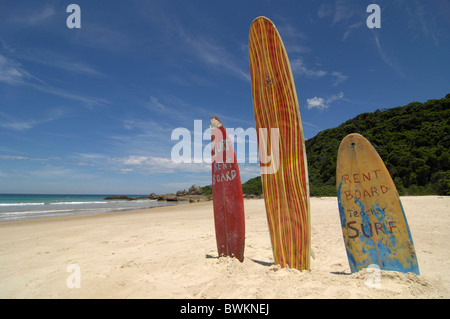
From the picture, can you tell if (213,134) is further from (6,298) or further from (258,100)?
(6,298)

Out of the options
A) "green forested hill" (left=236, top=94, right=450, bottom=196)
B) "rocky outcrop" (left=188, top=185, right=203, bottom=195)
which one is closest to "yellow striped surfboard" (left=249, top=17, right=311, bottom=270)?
"green forested hill" (left=236, top=94, right=450, bottom=196)

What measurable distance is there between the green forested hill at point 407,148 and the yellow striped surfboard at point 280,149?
45.7ft

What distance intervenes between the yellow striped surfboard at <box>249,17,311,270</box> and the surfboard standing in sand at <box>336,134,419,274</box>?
1.56ft

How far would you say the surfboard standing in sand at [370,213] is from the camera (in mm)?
2275

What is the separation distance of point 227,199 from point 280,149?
95 centimetres

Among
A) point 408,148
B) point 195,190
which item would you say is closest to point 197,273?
point 408,148

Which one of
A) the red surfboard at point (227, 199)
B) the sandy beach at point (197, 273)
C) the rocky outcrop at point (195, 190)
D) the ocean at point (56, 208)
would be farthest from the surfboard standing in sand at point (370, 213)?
the rocky outcrop at point (195, 190)

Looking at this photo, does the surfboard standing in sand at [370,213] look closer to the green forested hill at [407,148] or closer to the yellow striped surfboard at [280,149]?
the yellow striped surfboard at [280,149]

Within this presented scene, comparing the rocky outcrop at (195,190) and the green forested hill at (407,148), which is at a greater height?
the green forested hill at (407,148)

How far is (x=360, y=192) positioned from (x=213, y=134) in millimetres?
1874

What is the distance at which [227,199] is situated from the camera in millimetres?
3102

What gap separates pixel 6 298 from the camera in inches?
82.4
